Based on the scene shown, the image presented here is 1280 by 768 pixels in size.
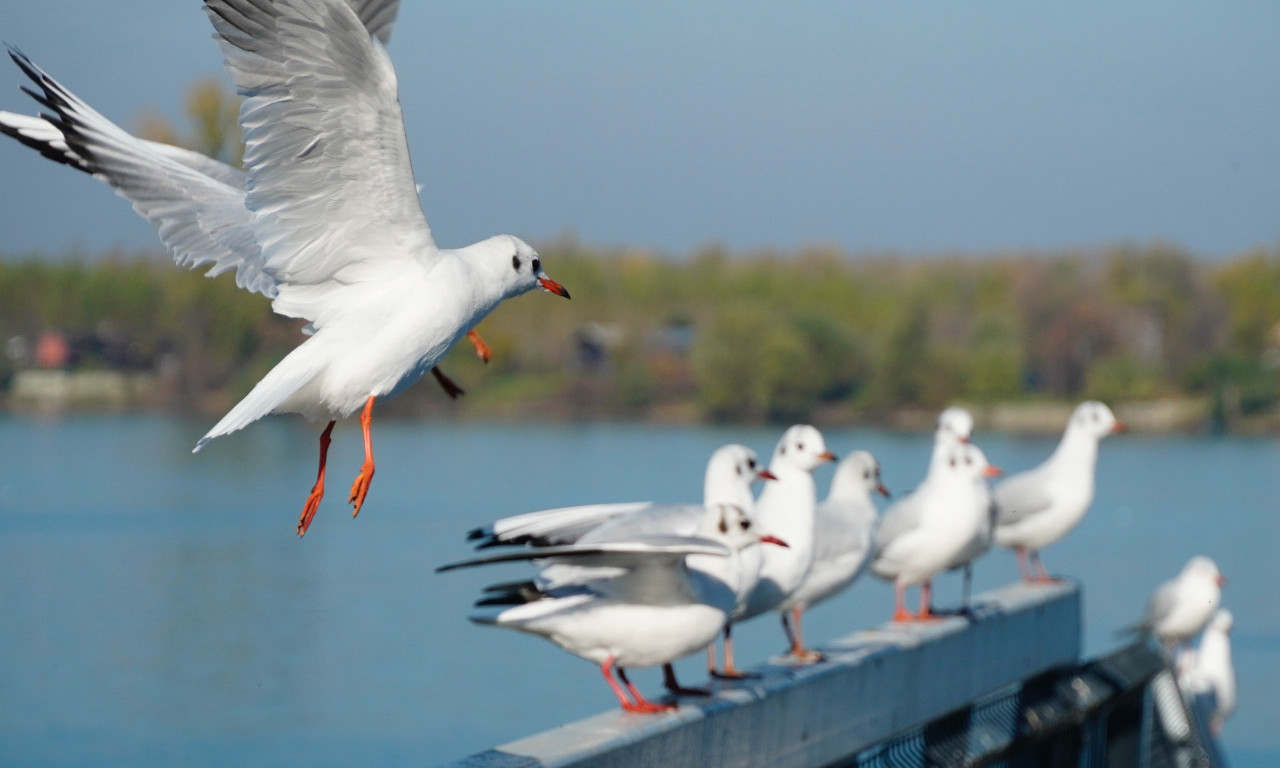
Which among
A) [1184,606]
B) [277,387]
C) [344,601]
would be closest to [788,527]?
[277,387]

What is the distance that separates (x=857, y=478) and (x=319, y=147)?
380 cm

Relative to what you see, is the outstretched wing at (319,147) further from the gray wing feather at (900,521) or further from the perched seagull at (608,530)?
the gray wing feather at (900,521)

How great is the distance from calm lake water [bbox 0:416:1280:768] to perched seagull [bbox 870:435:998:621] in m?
3.94

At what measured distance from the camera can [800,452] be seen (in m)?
6.16

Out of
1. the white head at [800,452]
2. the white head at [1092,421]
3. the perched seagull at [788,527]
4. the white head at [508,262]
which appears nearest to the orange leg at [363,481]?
the white head at [508,262]

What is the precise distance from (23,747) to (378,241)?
847 cm

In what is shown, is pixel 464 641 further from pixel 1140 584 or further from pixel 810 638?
pixel 1140 584

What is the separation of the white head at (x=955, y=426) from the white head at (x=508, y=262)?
4150 mm

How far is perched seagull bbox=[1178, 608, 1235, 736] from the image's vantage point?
9.52 meters

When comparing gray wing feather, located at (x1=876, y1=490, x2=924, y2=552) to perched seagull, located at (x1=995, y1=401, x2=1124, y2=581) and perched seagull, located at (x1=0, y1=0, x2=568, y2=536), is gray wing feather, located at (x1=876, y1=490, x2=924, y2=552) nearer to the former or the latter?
perched seagull, located at (x1=995, y1=401, x2=1124, y2=581)

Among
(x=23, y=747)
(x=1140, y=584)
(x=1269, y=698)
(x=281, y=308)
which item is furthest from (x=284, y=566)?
(x=281, y=308)

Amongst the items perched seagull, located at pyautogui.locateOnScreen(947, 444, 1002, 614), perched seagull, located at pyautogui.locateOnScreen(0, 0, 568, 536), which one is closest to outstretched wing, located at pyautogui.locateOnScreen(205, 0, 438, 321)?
perched seagull, located at pyautogui.locateOnScreen(0, 0, 568, 536)

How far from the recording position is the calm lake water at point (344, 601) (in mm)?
11344

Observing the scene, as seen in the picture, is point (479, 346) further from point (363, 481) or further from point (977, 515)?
point (977, 515)
